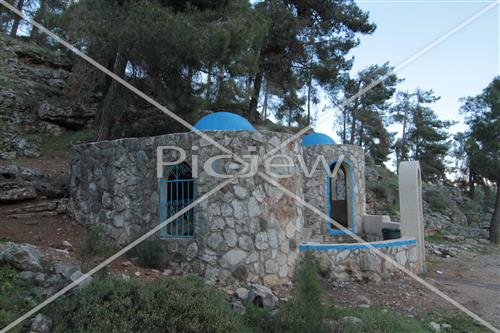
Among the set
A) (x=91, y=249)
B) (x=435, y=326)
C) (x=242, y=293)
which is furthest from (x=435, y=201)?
(x=91, y=249)

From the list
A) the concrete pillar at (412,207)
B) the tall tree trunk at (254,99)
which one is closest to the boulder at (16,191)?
the concrete pillar at (412,207)

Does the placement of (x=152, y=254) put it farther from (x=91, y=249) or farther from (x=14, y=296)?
(x=14, y=296)

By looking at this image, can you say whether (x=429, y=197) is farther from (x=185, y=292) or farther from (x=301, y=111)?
(x=185, y=292)

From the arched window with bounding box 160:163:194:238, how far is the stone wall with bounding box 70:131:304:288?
183 millimetres

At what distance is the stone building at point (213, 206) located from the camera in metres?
6.57

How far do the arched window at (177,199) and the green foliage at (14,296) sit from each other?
9.13 feet

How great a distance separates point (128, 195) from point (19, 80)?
1263cm

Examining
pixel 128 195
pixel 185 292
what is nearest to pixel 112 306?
pixel 185 292

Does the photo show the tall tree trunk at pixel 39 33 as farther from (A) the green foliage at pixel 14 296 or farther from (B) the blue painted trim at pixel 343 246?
(B) the blue painted trim at pixel 343 246

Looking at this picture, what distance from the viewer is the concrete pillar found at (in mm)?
8758

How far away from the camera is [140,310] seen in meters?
4.09

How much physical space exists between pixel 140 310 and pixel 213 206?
108 inches

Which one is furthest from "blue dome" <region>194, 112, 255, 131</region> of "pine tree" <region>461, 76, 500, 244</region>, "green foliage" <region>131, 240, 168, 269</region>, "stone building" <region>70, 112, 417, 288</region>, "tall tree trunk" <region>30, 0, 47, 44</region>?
"tall tree trunk" <region>30, 0, 47, 44</region>

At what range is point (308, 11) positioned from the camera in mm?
17656
